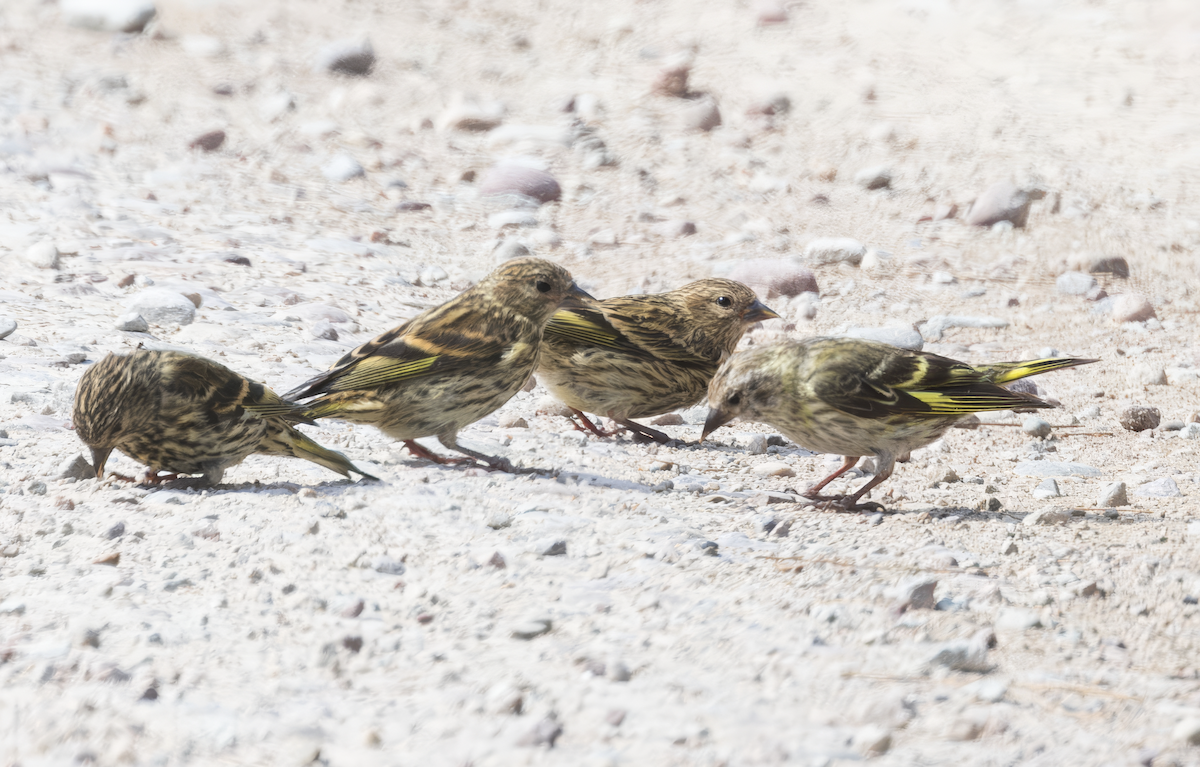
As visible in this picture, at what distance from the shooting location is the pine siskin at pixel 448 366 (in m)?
5.29

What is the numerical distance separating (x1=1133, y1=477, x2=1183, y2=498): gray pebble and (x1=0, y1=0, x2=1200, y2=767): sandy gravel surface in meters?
0.03

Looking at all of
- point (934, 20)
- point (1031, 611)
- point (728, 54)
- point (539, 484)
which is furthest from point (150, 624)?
point (934, 20)

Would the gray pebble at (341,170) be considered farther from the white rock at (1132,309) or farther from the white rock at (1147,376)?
the white rock at (1147,376)

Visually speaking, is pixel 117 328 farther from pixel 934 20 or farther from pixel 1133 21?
pixel 1133 21

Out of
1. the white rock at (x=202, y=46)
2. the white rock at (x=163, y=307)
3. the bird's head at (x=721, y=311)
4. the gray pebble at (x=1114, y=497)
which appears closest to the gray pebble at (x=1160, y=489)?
the gray pebble at (x=1114, y=497)

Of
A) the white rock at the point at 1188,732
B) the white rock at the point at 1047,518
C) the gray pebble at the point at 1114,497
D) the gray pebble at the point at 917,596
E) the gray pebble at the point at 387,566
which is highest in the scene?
the white rock at the point at 1188,732

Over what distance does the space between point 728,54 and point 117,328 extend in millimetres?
7848

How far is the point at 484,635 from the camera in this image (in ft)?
11.6

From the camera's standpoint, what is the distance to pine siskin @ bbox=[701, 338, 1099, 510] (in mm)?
5117

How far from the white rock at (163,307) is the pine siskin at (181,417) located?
1997 mm

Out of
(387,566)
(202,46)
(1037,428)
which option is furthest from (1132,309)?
(202,46)

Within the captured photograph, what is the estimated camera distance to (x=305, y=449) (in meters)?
5.20

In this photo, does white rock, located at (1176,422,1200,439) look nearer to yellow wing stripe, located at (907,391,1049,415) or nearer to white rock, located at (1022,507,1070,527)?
yellow wing stripe, located at (907,391,1049,415)

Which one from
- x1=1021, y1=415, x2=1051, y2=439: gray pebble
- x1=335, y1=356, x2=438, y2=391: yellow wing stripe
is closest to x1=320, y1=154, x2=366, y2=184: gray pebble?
x1=335, y1=356, x2=438, y2=391: yellow wing stripe
